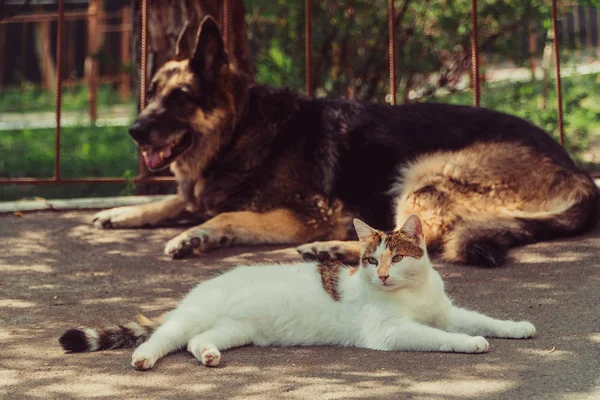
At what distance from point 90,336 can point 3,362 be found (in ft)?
1.10

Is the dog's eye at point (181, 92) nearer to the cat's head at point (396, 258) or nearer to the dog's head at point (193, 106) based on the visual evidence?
the dog's head at point (193, 106)

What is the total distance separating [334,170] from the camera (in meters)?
5.38

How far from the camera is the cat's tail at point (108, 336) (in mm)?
3316

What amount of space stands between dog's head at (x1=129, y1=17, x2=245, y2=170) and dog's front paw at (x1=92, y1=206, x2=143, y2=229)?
1.32 feet

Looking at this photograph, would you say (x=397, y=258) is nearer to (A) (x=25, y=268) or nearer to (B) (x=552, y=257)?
(B) (x=552, y=257)

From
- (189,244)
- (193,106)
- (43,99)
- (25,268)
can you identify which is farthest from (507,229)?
(43,99)

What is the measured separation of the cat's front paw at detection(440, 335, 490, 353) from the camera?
3174 millimetres

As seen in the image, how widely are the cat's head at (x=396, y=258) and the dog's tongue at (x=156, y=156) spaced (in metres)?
2.37

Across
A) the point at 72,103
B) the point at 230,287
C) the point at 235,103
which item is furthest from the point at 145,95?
the point at 72,103

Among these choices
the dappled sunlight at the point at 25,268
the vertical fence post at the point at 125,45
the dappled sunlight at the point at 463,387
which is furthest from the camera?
the vertical fence post at the point at 125,45

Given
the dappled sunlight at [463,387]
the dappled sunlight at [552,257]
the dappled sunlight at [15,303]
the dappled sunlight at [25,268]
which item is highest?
the dappled sunlight at [552,257]

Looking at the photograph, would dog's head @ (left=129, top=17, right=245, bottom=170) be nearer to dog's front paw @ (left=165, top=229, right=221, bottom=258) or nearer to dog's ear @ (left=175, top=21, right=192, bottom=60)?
dog's ear @ (left=175, top=21, right=192, bottom=60)

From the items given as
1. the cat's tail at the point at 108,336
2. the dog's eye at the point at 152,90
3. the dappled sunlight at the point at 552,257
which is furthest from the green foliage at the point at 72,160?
the cat's tail at the point at 108,336

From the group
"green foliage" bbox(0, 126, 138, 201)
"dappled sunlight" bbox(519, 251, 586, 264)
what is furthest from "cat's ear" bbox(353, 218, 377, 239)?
"green foliage" bbox(0, 126, 138, 201)
